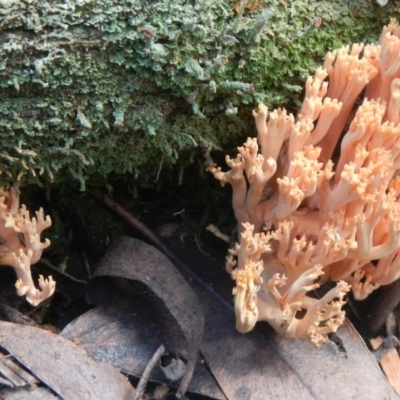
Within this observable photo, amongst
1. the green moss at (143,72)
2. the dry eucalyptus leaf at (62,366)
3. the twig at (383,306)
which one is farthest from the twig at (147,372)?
the twig at (383,306)

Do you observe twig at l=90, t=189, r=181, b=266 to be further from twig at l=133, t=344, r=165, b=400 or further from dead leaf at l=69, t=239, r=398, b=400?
twig at l=133, t=344, r=165, b=400

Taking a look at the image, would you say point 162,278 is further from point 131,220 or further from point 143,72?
point 143,72

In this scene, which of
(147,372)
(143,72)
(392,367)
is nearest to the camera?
(143,72)

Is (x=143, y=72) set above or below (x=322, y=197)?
above

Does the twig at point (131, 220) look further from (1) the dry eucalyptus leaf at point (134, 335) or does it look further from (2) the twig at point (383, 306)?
(2) the twig at point (383, 306)

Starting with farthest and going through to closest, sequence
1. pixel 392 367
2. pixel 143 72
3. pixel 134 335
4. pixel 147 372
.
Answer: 1. pixel 392 367
2. pixel 134 335
3. pixel 147 372
4. pixel 143 72

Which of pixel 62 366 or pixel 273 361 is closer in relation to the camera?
pixel 62 366

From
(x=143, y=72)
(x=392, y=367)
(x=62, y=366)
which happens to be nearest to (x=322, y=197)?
(x=143, y=72)

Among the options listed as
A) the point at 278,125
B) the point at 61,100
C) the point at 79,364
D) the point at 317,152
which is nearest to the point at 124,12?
the point at 61,100
